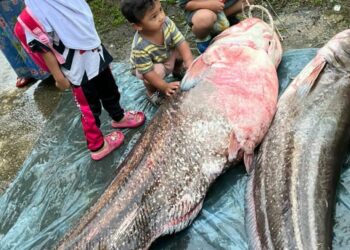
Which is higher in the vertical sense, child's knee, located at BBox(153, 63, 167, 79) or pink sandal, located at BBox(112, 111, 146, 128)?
child's knee, located at BBox(153, 63, 167, 79)

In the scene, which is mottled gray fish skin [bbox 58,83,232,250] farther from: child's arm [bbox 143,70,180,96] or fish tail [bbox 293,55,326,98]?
fish tail [bbox 293,55,326,98]

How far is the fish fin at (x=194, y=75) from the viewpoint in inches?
131

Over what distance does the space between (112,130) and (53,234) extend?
106 cm

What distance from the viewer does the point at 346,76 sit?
3150 mm

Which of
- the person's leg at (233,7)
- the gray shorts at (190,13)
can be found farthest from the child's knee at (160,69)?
the person's leg at (233,7)

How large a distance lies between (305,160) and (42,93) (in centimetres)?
304

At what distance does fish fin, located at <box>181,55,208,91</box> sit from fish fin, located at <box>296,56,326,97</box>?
2.07 feet

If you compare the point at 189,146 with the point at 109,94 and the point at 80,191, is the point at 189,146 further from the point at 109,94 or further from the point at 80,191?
the point at 109,94

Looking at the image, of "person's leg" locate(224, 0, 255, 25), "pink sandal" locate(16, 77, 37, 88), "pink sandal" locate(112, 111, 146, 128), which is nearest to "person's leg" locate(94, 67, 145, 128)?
"pink sandal" locate(112, 111, 146, 128)

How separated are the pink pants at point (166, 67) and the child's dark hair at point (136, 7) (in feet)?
1.61

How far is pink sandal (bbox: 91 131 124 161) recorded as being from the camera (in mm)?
3650

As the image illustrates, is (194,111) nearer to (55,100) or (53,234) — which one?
(53,234)

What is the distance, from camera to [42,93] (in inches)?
196

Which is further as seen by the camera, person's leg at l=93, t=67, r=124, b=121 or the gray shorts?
the gray shorts
